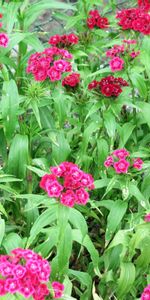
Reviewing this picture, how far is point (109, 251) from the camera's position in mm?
2908

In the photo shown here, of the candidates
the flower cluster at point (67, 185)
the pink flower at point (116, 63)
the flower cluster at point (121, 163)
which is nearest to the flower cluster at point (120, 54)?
the pink flower at point (116, 63)

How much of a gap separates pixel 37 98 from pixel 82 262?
89 cm

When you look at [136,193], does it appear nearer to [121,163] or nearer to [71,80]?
[121,163]

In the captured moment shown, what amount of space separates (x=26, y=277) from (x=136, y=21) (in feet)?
5.36

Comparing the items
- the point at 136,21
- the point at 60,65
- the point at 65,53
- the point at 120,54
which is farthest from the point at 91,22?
the point at 60,65

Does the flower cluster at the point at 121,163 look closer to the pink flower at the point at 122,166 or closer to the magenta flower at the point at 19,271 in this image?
the pink flower at the point at 122,166

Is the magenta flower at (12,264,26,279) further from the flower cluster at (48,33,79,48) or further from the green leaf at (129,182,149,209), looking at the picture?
the flower cluster at (48,33,79,48)

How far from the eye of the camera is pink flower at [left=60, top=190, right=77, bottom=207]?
7.20 feet

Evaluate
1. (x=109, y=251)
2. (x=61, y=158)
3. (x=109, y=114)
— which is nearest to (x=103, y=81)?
(x=109, y=114)

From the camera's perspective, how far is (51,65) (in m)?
2.93

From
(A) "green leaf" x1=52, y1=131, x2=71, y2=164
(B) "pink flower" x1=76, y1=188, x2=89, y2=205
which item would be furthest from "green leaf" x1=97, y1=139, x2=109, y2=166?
(B) "pink flower" x1=76, y1=188, x2=89, y2=205

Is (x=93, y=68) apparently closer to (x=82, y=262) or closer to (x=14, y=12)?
(x=14, y=12)

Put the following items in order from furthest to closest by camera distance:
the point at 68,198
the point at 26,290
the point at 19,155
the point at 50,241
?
the point at 19,155 → the point at 50,241 → the point at 68,198 → the point at 26,290

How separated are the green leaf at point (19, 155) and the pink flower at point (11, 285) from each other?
3.40 feet
